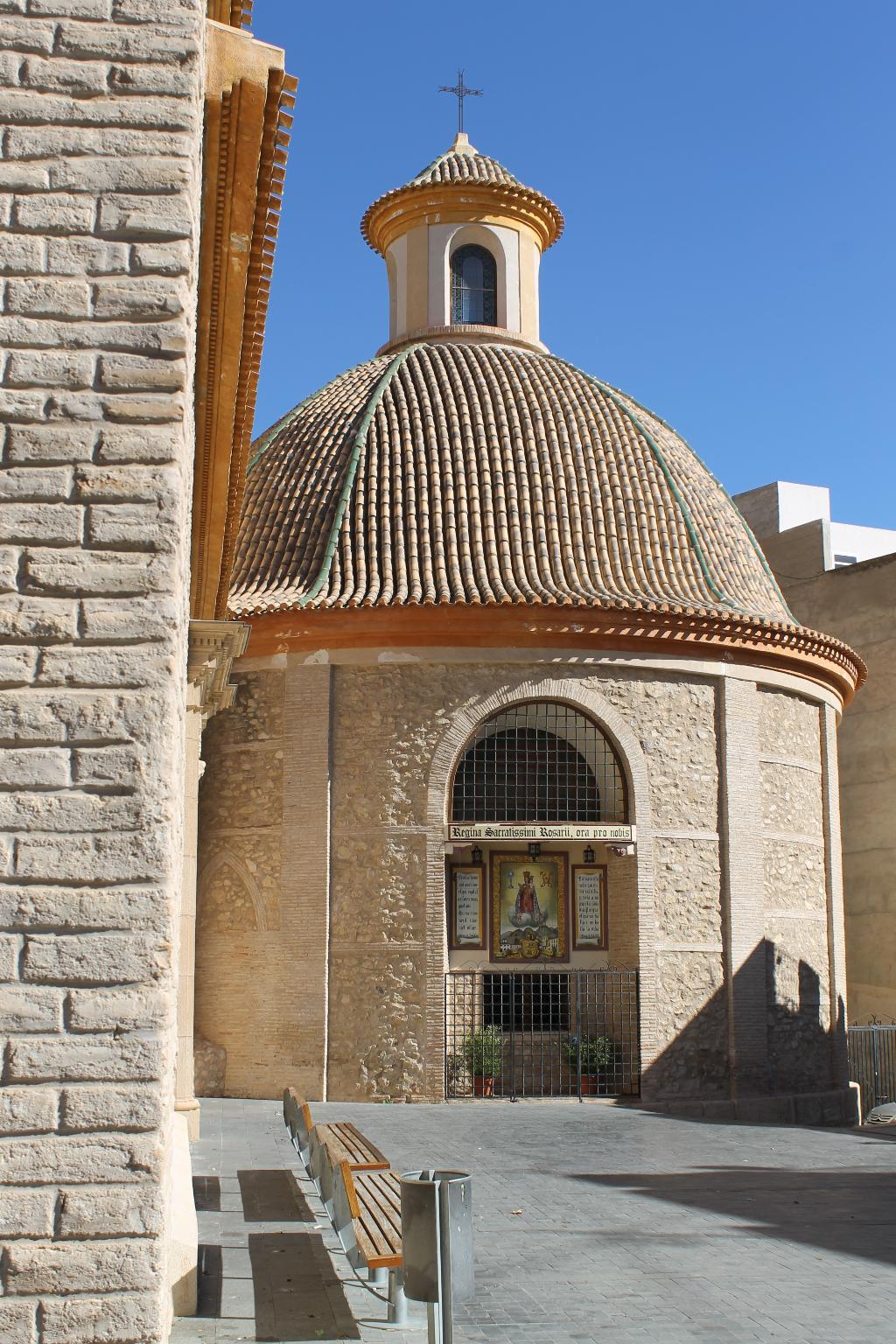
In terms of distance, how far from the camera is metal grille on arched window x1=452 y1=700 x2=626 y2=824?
19.5 m

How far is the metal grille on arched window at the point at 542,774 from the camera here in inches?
770

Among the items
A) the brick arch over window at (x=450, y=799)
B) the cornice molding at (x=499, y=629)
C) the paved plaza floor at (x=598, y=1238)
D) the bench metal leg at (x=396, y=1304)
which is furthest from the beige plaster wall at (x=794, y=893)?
the bench metal leg at (x=396, y=1304)

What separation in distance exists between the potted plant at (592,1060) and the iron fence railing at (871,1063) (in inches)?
249

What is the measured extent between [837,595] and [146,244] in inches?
1050

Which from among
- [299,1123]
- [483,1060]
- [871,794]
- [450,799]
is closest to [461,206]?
[450,799]

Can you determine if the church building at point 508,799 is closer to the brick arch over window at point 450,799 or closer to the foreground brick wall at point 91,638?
the brick arch over window at point 450,799

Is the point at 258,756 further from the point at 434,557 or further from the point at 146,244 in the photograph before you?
the point at 146,244

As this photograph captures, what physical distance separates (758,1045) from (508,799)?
458 centimetres

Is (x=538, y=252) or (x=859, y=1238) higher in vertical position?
A: (x=538, y=252)

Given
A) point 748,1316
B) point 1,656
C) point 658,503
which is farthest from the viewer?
point 658,503

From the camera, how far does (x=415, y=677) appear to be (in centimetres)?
1917

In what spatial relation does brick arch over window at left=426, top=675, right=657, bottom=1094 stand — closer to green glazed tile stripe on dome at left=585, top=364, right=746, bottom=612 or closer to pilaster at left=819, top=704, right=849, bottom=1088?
green glazed tile stripe on dome at left=585, top=364, right=746, bottom=612

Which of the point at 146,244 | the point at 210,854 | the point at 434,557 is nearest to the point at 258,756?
the point at 210,854

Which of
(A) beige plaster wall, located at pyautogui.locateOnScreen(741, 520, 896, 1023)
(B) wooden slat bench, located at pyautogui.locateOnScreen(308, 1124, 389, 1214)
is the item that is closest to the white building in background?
(A) beige plaster wall, located at pyautogui.locateOnScreen(741, 520, 896, 1023)
